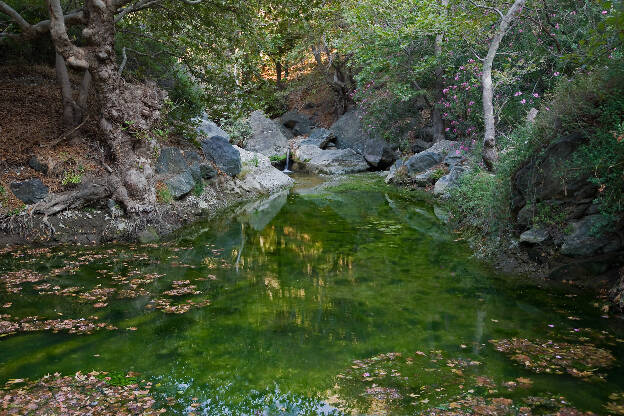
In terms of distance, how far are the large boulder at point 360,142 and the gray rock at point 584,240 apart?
605 inches

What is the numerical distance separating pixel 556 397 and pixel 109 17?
390 inches

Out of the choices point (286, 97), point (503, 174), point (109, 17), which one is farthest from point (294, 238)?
point (286, 97)

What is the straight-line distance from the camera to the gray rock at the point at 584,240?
654 cm

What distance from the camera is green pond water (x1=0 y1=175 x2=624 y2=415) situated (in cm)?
442

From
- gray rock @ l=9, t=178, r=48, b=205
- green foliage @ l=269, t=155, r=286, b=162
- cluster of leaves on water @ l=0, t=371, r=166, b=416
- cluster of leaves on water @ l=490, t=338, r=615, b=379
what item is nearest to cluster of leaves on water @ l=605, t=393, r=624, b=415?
cluster of leaves on water @ l=490, t=338, r=615, b=379

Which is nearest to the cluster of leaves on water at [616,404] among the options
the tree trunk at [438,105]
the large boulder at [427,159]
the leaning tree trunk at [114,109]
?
the leaning tree trunk at [114,109]

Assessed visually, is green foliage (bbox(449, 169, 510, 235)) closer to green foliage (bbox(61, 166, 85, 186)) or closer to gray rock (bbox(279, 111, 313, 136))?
green foliage (bbox(61, 166, 85, 186))

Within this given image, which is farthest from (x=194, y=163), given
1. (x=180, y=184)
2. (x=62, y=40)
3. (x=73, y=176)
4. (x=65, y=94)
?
(x=62, y=40)

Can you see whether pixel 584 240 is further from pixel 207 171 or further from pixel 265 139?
pixel 265 139

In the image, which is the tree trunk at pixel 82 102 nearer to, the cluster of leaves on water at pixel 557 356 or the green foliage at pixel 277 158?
the cluster of leaves on water at pixel 557 356

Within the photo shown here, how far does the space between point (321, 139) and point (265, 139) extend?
2.96 meters

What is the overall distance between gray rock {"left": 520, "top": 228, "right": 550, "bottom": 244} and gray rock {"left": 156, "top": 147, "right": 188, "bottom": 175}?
840 centimetres

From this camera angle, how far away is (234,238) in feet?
34.6

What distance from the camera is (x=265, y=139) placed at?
25125 millimetres
